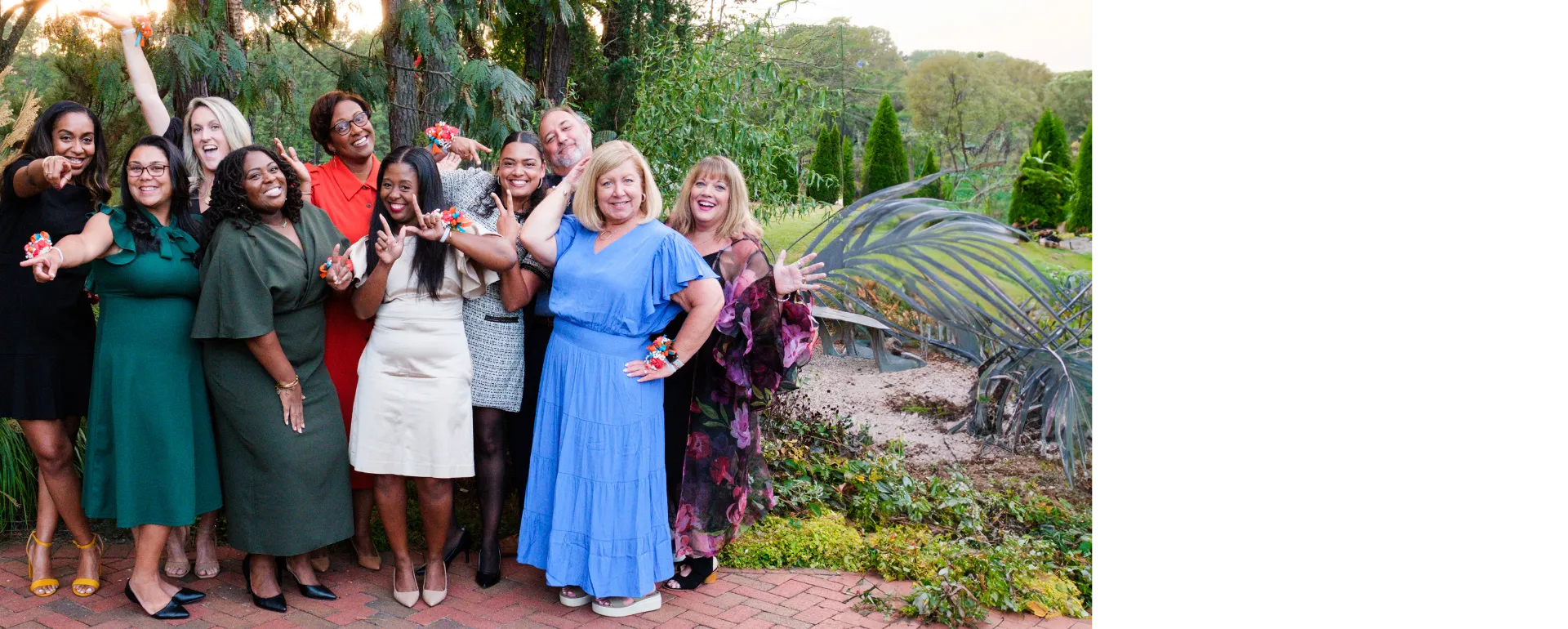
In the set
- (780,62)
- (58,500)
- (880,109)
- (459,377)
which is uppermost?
(780,62)

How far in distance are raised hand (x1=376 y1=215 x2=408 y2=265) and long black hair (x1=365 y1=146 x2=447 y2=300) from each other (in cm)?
8

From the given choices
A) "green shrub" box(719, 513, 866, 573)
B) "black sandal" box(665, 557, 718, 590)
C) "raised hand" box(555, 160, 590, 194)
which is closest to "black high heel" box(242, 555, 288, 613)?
"black sandal" box(665, 557, 718, 590)

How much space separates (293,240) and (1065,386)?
3062 mm

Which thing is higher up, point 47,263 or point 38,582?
point 47,263

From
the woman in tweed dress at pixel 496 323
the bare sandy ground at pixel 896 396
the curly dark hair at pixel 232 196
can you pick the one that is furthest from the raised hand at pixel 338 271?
the bare sandy ground at pixel 896 396

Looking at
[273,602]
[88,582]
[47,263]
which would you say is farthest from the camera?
[88,582]

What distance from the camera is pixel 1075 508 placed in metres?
4.20

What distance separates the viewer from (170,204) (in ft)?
9.89

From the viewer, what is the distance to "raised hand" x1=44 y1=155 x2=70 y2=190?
296 centimetres

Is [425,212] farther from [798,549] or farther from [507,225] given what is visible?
[798,549]

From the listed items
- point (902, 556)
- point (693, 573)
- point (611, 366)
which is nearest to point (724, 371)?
point (611, 366)

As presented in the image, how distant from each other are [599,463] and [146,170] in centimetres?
163

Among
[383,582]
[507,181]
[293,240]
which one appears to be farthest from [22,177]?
[383,582]
